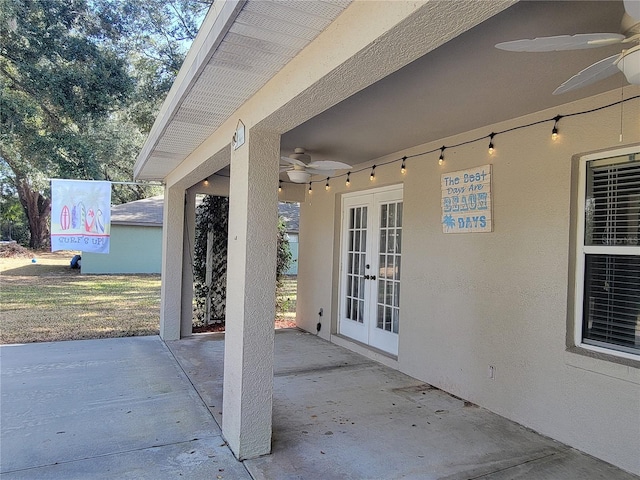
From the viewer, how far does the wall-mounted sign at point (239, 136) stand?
3.07 m

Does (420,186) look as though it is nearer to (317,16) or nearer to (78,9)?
(317,16)

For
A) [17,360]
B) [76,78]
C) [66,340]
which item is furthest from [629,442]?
[76,78]

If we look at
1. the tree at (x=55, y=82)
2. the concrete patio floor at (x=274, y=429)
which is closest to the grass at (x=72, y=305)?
the concrete patio floor at (x=274, y=429)

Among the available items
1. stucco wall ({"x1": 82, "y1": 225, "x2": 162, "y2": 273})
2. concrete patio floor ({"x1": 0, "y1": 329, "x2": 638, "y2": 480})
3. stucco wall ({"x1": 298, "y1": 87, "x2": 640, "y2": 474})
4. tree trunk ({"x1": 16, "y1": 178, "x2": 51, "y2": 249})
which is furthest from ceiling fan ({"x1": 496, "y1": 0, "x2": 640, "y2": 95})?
tree trunk ({"x1": 16, "y1": 178, "x2": 51, "y2": 249})

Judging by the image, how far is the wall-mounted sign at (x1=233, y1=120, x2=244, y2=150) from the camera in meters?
3.07

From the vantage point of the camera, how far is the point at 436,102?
131 inches

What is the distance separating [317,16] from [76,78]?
12225 millimetres

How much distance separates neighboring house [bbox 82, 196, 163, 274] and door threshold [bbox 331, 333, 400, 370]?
39.4 feet

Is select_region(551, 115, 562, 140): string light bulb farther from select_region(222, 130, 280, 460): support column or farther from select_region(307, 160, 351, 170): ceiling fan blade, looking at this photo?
select_region(222, 130, 280, 460): support column

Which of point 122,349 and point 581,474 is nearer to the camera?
point 581,474

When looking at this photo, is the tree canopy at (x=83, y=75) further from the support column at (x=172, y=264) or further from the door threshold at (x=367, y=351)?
the door threshold at (x=367, y=351)

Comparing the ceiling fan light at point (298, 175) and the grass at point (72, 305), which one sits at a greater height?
the ceiling fan light at point (298, 175)

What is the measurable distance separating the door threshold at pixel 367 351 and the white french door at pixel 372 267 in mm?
85

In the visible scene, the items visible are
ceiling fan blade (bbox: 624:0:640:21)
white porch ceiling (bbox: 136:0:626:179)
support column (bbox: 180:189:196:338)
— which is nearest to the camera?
ceiling fan blade (bbox: 624:0:640:21)
